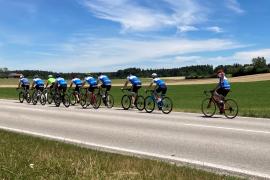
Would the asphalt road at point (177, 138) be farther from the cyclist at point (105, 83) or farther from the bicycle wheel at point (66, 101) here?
the bicycle wheel at point (66, 101)

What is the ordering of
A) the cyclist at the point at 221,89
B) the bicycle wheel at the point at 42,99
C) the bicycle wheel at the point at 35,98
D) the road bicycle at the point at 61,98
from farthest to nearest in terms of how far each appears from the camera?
the bicycle wheel at the point at 35,98 < the bicycle wheel at the point at 42,99 < the road bicycle at the point at 61,98 < the cyclist at the point at 221,89

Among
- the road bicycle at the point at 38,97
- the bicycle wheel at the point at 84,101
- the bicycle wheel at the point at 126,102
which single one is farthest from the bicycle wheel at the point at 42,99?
the bicycle wheel at the point at 126,102

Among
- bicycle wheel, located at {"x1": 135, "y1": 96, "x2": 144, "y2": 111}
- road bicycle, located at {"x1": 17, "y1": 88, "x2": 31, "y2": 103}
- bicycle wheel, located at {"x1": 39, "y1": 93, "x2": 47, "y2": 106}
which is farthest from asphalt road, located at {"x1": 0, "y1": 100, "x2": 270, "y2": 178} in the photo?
road bicycle, located at {"x1": 17, "y1": 88, "x2": 31, "y2": 103}

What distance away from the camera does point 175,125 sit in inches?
605

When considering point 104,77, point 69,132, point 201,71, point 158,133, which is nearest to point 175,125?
point 158,133

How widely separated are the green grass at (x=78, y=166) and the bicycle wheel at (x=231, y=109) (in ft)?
33.0

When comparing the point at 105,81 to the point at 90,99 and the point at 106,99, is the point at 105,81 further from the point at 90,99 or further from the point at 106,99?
the point at 90,99

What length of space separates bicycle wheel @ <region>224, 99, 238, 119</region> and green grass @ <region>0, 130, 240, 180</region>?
33.0ft

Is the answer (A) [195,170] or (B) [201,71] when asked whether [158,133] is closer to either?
(A) [195,170]

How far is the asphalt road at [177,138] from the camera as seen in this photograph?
9.08m

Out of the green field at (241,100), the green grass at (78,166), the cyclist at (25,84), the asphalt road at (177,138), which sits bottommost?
the green field at (241,100)

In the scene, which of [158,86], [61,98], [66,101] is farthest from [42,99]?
[158,86]

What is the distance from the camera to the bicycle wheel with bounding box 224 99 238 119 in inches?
730

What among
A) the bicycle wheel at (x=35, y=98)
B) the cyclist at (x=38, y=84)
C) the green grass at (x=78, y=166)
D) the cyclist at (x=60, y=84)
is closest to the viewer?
the green grass at (x=78, y=166)
